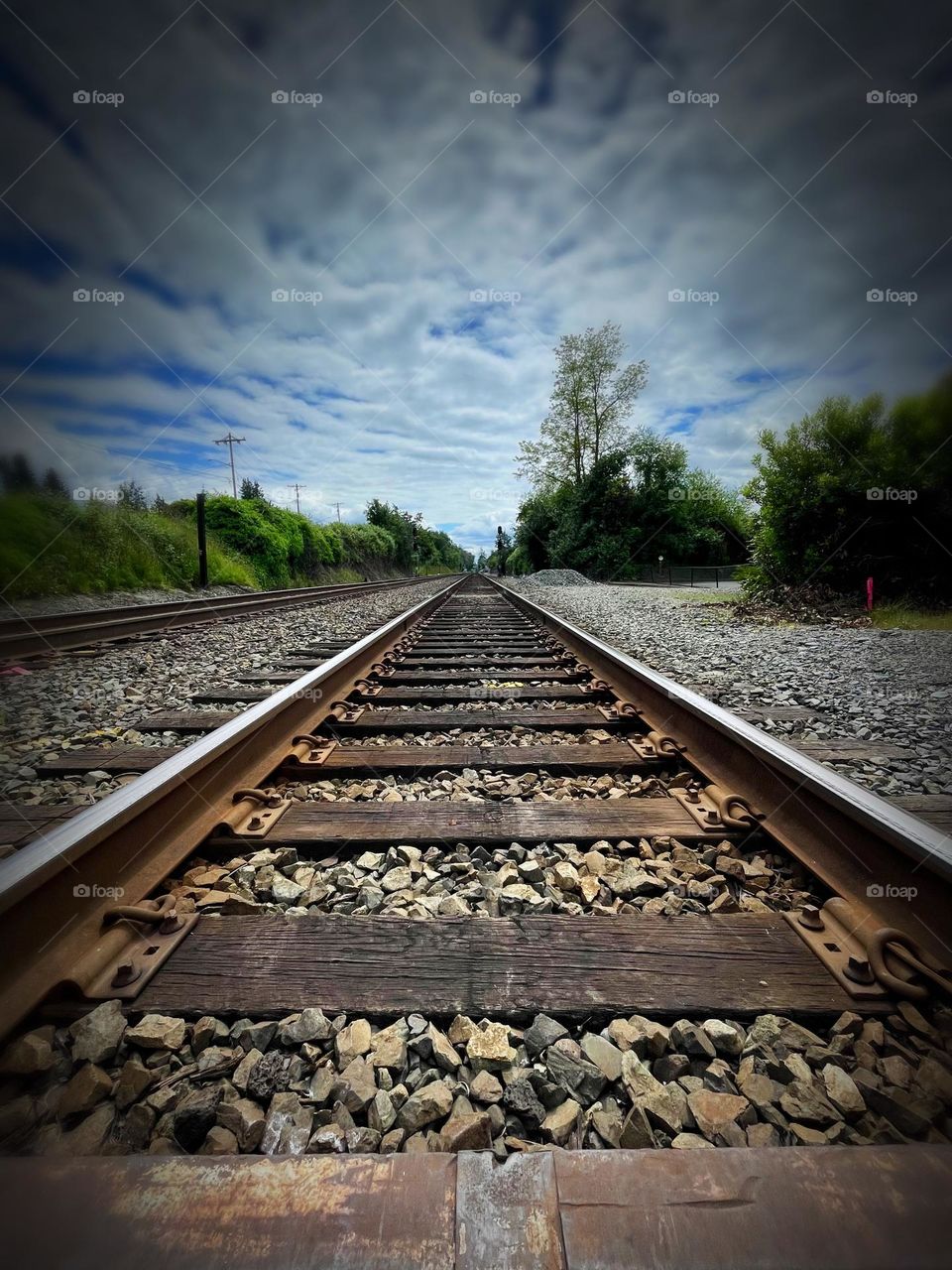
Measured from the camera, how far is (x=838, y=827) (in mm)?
1419

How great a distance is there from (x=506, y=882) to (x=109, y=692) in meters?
3.37

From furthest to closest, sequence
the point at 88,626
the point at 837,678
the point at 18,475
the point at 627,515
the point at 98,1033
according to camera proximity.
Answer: the point at 627,515 < the point at 18,475 < the point at 88,626 < the point at 837,678 < the point at 98,1033

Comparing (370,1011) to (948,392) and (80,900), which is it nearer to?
(80,900)

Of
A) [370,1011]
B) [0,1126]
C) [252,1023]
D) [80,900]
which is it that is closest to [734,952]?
[370,1011]

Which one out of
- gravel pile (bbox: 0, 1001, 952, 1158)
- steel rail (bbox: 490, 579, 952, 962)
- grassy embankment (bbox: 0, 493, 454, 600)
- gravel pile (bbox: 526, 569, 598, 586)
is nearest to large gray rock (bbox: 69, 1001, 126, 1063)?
gravel pile (bbox: 0, 1001, 952, 1158)

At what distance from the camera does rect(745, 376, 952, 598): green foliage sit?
7.77 m

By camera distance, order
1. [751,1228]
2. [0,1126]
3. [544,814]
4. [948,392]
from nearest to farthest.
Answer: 1. [751,1228]
2. [0,1126]
3. [544,814]
4. [948,392]

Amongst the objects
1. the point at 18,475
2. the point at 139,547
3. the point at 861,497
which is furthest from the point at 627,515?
the point at 18,475

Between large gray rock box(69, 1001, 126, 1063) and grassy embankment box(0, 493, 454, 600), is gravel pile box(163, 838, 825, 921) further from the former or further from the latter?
grassy embankment box(0, 493, 454, 600)

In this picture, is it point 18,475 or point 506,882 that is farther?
point 18,475

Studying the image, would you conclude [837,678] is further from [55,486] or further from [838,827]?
[55,486]

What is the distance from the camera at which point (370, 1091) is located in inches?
33.0

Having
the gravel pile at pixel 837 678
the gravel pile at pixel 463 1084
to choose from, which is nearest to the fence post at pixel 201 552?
Answer: the gravel pile at pixel 837 678

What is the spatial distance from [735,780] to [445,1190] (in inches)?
60.8
